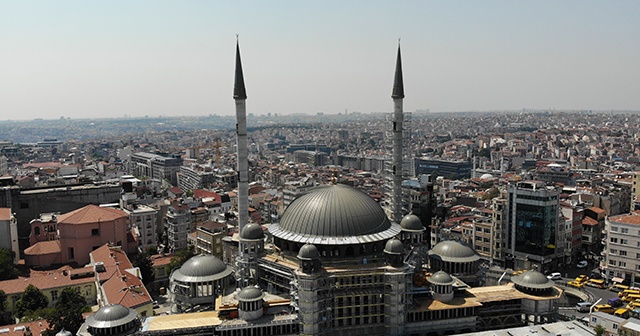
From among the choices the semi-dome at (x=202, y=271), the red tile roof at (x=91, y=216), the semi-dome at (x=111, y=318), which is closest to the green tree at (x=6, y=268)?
the red tile roof at (x=91, y=216)

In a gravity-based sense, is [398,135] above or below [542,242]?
above

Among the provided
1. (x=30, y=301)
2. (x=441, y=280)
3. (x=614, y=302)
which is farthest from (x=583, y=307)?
(x=30, y=301)

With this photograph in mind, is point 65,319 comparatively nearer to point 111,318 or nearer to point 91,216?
point 111,318

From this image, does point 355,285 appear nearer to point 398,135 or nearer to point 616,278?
point 398,135

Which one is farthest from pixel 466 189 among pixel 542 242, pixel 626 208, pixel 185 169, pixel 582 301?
pixel 185 169

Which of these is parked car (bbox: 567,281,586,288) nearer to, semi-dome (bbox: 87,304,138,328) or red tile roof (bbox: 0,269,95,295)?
semi-dome (bbox: 87,304,138,328)

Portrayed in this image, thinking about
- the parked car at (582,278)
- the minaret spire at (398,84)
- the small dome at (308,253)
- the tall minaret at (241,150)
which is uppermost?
the minaret spire at (398,84)

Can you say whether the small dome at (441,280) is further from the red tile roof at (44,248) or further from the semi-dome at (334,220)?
the red tile roof at (44,248)
